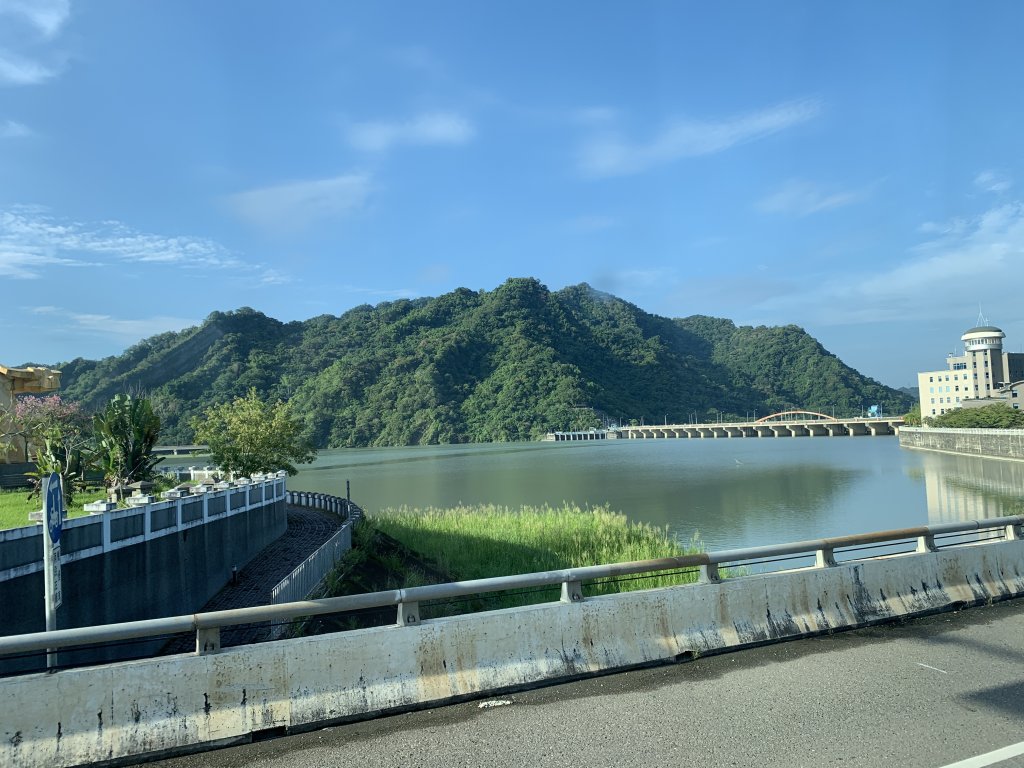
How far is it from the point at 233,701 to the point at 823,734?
443 centimetres

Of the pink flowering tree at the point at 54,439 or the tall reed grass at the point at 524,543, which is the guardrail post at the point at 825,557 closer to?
the tall reed grass at the point at 524,543

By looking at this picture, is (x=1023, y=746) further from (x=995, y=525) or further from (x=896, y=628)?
(x=995, y=525)

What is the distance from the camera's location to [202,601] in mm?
17031

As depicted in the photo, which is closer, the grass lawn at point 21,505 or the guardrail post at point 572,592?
the guardrail post at point 572,592

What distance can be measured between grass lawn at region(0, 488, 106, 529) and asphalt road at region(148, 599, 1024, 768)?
12.7m

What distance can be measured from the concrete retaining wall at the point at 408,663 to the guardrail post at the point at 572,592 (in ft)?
0.30

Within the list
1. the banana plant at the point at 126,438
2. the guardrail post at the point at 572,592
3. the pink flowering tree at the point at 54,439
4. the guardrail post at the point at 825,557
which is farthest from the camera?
the banana plant at the point at 126,438

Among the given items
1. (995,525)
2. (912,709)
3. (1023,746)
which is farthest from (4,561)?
(995,525)

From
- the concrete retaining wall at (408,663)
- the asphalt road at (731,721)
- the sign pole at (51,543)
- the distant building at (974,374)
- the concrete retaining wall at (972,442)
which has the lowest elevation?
the concrete retaining wall at (972,442)

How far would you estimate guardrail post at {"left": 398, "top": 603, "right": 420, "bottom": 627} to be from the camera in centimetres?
645

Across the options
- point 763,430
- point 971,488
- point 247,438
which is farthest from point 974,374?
point 247,438

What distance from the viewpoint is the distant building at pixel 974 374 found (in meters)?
162

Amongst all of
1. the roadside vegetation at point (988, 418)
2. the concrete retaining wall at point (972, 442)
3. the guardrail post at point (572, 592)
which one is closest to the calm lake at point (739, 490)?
the concrete retaining wall at point (972, 442)

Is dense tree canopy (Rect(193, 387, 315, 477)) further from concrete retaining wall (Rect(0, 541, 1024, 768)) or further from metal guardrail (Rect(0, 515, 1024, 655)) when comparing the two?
concrete retaining wall (Rect(0, 541, 1024, 768))
